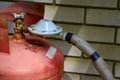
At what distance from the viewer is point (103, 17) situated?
1.65m

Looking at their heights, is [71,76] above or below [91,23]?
below

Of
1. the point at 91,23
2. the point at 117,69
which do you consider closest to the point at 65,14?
the point at 91,23

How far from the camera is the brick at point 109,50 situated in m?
1.71

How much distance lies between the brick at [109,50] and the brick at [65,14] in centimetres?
18

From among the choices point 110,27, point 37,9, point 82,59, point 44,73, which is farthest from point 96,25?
point 44,73

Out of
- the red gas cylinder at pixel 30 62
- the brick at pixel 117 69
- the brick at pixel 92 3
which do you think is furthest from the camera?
the brick at pixel 117 69

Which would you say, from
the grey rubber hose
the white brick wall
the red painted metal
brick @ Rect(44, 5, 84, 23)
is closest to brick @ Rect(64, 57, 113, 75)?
the white brick wall

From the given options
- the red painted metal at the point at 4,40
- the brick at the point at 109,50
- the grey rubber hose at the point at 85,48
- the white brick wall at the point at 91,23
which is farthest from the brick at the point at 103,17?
the red painted metal at the point at 4,40

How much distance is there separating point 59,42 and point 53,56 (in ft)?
1.73

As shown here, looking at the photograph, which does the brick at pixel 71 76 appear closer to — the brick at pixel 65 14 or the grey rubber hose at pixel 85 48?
the brick at pixel 65 14

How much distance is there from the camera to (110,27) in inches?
65.6

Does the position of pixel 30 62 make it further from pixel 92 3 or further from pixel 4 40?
pixel 92 3

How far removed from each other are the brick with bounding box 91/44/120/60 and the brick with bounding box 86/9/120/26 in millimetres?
131

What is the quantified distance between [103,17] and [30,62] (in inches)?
25.5
